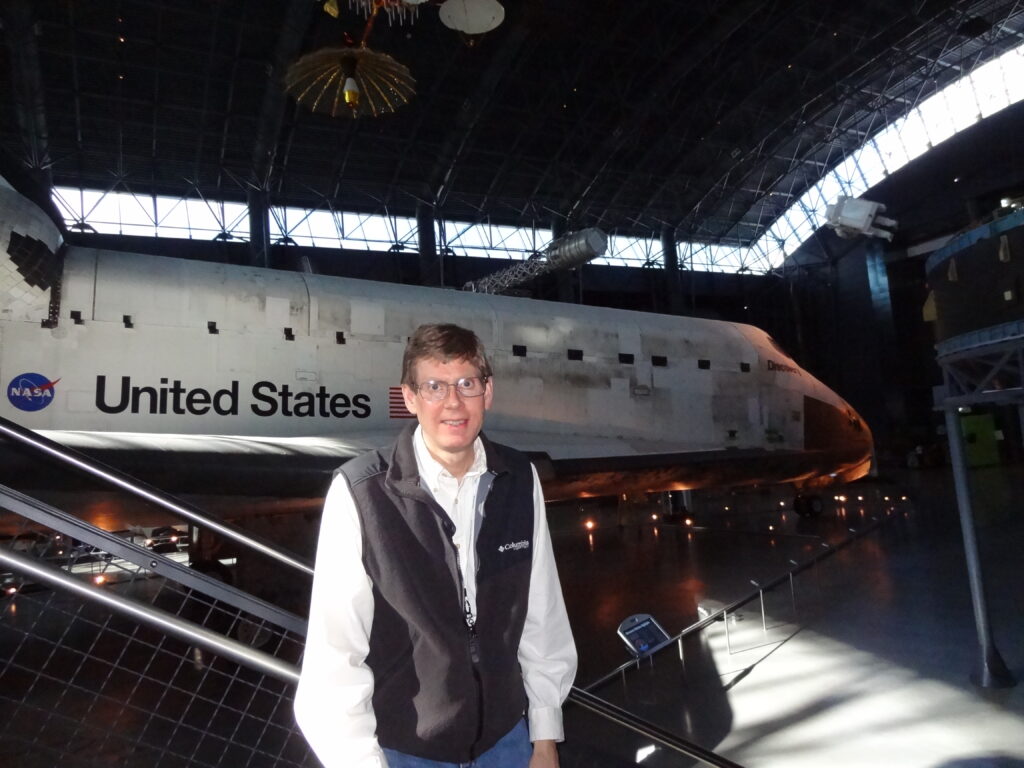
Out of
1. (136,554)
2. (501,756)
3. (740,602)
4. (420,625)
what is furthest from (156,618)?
(740,602)

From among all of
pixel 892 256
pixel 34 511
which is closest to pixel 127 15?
pixel 34 511

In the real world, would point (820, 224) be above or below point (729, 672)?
above

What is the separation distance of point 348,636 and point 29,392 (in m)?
4.61

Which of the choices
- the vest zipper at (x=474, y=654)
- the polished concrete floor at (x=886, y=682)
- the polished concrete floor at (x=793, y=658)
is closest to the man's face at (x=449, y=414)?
the vest zipper at (x=474, y=654)

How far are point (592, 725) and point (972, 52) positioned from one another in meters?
24.8

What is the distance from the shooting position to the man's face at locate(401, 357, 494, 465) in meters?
1.41

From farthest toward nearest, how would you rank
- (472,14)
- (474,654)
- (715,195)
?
1. (715,195)
2. (472,14)
3. (474,654)

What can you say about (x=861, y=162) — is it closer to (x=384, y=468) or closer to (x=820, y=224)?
(x=820, y=224)

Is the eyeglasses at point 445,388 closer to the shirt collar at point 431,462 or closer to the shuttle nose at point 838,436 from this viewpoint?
the shirt collar at point 431,462

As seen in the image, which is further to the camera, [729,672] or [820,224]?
[820,224]

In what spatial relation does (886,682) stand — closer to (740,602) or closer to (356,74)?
(740,602)

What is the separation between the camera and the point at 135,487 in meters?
1.86

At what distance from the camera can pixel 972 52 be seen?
19.4m

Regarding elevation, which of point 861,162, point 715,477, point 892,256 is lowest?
point 715,477
